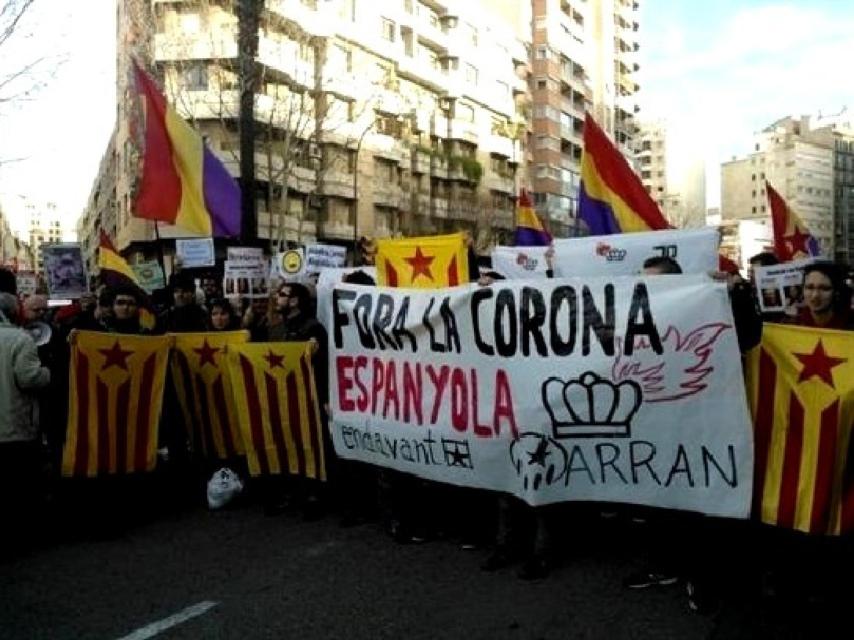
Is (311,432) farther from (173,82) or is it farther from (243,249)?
(173,82)

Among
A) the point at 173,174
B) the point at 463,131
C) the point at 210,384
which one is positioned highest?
the point at 463,131

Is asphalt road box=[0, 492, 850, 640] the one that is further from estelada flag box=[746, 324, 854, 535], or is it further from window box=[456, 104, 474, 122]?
window box=[456, 104, 474, 122]

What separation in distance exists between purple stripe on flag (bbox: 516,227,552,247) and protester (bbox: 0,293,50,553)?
Result: 768 centimetres

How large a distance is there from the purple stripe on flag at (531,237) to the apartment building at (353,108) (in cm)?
1233

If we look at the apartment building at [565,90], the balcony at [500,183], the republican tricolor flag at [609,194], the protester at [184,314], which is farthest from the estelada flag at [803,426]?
the apartment building at [565,90]

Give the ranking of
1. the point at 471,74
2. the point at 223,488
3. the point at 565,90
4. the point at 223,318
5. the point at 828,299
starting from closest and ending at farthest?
the point at 828,299, the point at 223,488, the point at 223,318, the point at 471,74, the point at 565,90

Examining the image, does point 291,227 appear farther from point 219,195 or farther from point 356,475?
point 356,475

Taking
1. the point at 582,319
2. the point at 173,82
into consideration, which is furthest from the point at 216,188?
the point at 173,82

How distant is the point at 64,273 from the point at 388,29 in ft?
156

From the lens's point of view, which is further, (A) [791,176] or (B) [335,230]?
(A) [791,176]

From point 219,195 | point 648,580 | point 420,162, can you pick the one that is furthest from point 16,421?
point 420,162

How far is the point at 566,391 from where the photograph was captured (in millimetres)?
5207

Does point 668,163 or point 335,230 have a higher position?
point 668,163

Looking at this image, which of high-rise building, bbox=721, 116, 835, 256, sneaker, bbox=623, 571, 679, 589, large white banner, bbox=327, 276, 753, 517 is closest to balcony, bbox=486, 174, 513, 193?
large white banner, bbox=327, 276, 753, 517
